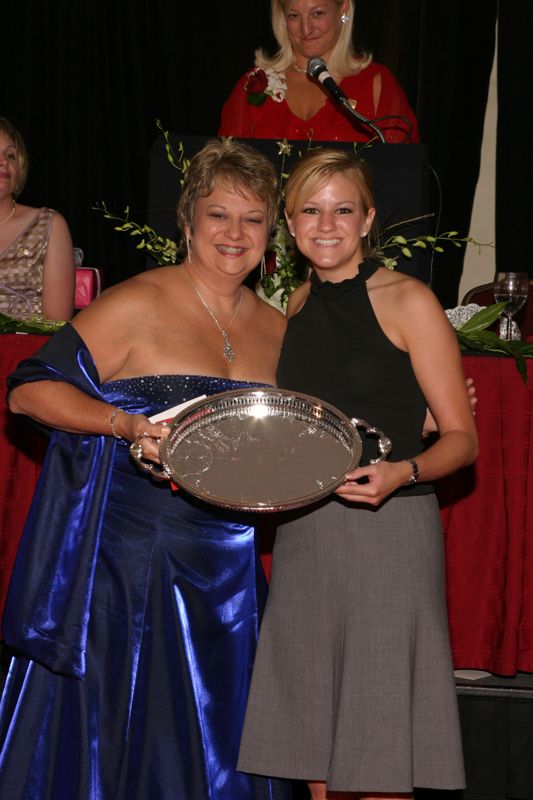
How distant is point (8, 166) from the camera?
379cm

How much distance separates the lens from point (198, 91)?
550 centimetres

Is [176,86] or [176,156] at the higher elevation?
[176,86]

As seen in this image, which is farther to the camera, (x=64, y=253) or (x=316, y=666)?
(x=64, y=253)

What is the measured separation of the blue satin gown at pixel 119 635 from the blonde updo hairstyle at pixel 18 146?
1693mm

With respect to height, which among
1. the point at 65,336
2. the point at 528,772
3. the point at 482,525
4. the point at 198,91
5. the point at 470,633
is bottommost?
the point at 528,772

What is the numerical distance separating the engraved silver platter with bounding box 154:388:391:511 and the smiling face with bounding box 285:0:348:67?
2087 millimetres

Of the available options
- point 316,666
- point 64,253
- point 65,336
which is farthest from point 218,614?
point 64,253

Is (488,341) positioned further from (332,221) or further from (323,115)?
(323,115)

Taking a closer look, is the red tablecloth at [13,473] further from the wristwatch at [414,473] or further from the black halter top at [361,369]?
the wristwatch at [414,473]

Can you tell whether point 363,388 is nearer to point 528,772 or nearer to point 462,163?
point 528,772

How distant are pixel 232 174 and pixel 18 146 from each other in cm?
164

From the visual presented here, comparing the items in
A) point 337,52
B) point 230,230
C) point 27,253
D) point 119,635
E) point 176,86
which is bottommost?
point 119,635

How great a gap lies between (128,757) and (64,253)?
2032 millimetres

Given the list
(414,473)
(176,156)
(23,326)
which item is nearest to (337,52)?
(176,156)
